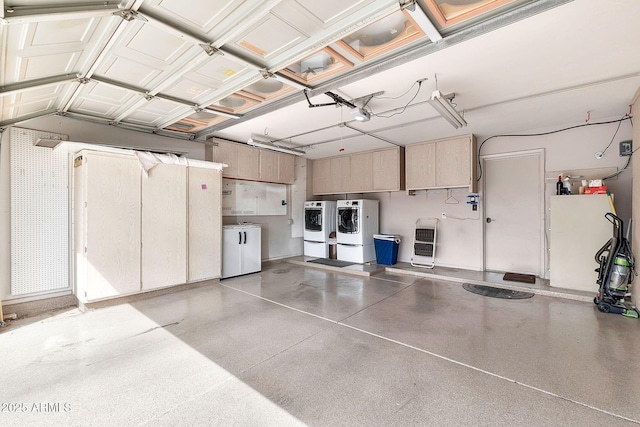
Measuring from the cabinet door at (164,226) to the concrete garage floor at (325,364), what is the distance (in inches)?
21.0

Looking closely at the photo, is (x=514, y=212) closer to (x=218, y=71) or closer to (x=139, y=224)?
(x=218, y=71)

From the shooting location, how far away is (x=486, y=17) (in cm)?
218

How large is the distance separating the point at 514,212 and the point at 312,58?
4.93m

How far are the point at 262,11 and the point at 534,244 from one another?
5.87 metres

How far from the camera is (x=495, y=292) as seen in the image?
454cm

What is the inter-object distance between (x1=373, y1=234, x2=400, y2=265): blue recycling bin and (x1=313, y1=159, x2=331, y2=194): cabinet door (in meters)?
2.01

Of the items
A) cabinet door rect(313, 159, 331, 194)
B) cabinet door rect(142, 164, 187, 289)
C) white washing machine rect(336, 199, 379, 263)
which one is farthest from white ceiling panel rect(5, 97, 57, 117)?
cabinet door rect(313, 159, 331, 194)

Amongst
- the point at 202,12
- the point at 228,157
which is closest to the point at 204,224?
the point at 228,157

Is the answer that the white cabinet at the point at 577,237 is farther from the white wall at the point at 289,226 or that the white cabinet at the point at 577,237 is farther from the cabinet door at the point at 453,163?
the white wall at the point at 289,226

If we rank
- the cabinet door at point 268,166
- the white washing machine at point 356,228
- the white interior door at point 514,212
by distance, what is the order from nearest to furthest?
the white interior door at point 514,212
the cabinet door at point 268,166
the white washing machine at point 356,228

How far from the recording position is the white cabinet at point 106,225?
3.81 metres

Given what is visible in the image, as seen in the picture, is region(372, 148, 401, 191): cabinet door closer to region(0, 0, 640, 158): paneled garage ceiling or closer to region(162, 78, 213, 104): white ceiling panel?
region(0, 0, 640, 158): paneled garage ceiling

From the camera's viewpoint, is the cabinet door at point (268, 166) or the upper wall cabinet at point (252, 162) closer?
the upper wall cabinet at point (252, 162)

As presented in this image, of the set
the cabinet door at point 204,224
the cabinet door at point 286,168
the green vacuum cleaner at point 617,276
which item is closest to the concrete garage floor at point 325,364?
the green vacuum cleaner at point 617,276
